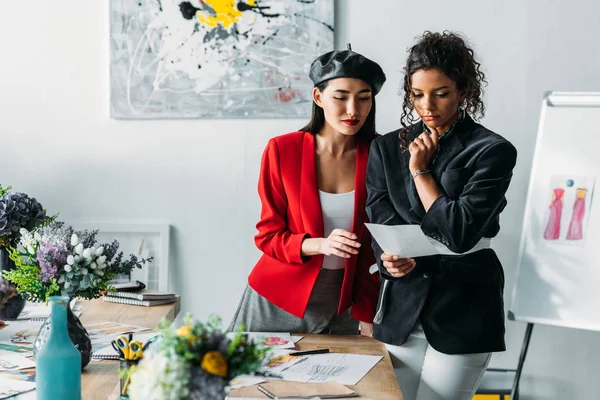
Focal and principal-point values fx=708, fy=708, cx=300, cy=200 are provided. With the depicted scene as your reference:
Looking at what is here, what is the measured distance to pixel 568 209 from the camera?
2.69 metres

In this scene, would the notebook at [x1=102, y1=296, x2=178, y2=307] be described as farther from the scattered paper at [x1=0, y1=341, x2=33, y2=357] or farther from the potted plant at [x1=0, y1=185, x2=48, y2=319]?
the scattered paper at [x1=0, y1=341, x2=33, y2=357]

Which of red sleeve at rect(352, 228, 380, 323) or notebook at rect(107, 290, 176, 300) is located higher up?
red sleeve at rect(352, 228, 380, 323)

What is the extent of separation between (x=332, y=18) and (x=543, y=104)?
922 mm

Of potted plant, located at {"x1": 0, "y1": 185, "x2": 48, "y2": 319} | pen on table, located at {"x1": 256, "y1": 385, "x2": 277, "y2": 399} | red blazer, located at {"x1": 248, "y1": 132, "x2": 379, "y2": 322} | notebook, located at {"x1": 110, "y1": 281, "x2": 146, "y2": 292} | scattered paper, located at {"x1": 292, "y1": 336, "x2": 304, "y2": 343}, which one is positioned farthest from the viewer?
notebook, located at {"x1": 110, "y1": 281, "x2": 146, "y2": 292}

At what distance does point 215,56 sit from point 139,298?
3.64 feet

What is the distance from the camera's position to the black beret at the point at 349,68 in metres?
2.04

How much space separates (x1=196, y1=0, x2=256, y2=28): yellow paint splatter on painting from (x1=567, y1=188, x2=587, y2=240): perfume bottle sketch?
153 cm

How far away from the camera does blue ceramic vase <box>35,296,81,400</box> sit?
1389mm

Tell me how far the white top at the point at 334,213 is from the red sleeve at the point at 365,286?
6 centimetres

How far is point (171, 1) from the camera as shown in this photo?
9.75 ft

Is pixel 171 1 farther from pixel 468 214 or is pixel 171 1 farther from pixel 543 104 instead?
pixel 468 214

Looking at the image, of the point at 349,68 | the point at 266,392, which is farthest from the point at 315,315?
the point at 349,68

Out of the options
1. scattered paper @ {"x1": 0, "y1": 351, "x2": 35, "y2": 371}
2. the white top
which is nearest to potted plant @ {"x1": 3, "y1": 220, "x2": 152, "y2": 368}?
scattered paper @ {"x1": 0, "y1": 351, "x2": 35, "y2": 371}

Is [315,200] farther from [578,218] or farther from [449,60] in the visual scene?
[578,218]
